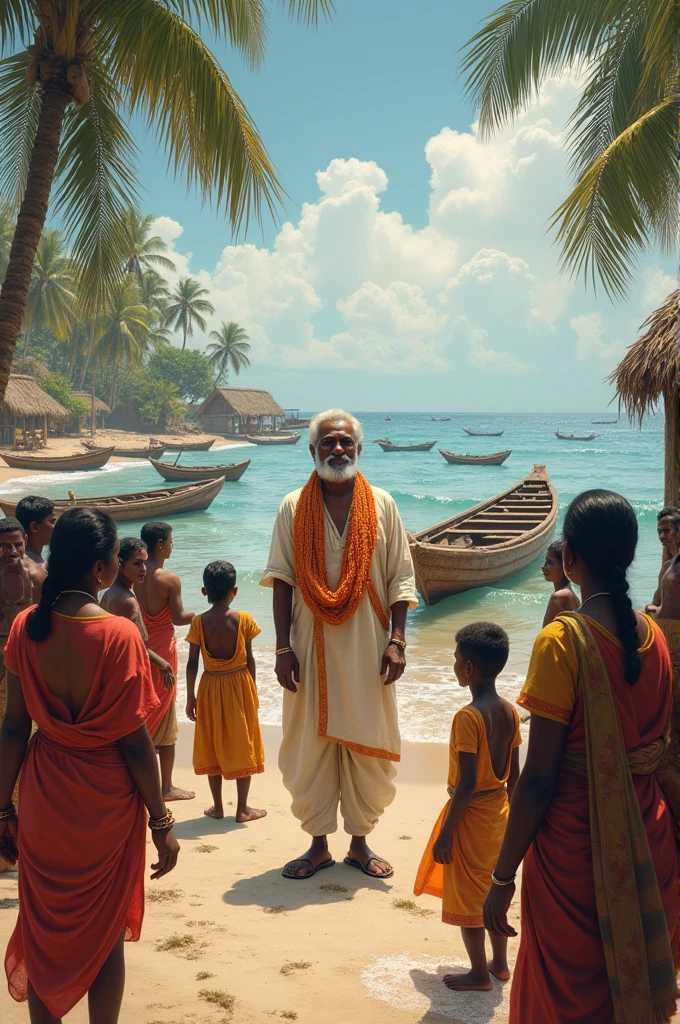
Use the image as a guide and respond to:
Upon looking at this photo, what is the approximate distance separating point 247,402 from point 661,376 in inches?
2371

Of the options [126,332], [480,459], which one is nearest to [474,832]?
[480,459]

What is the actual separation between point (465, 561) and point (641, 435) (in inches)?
3275

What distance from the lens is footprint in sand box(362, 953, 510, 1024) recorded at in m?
3.12

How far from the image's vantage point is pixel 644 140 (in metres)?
8.86

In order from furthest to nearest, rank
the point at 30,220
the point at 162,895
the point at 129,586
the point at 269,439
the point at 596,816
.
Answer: the point at 269,439
the point at 30,220
the point at 129,586
the point at 162,895
the point at 596,816

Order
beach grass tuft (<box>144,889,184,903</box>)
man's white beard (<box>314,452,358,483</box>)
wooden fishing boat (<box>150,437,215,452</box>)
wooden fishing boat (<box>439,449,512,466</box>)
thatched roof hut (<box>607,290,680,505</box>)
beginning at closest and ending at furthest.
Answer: beach grass tuft (<box>144,889,184,903</box>)
man's white beard (<box>314,452,358,483</box>)
thatched roof hut (<box>607,290,680,505</box>)
wooden fishing boat (<box>439,449,512,466</box>)
wooden fishing boat (<box>150,437,215,452</box>)

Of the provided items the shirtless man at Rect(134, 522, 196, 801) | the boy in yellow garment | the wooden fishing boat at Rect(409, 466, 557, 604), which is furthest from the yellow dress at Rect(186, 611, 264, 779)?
the wooden fishing boat at Rect(409, 466, 557, 604)

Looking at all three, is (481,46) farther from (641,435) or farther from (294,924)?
(641,435)

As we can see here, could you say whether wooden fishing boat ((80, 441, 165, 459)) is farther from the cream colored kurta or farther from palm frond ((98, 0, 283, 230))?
the cream colored kurta

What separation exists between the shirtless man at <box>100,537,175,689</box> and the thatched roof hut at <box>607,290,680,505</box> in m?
5.09

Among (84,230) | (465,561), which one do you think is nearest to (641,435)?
(465,561)

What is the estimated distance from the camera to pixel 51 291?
4538cm

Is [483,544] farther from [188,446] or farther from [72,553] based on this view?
[188,446]

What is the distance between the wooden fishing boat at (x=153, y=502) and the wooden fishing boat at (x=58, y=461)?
526 inches
